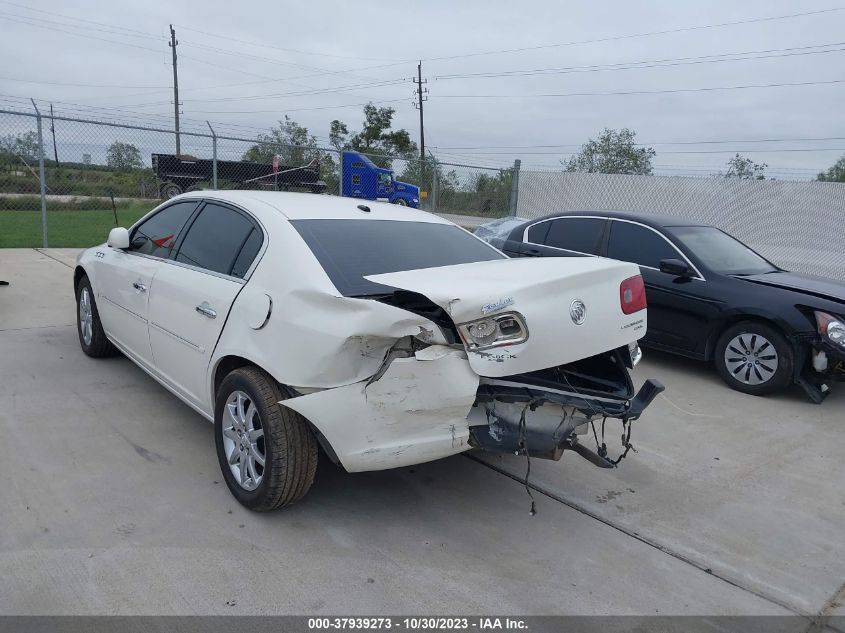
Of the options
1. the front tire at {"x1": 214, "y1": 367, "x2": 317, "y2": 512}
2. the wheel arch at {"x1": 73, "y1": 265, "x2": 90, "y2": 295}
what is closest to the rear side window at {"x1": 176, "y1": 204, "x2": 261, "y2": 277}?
the front tire at {"x1": 214, "y1": 367, "x2": 317, "y2": 512}

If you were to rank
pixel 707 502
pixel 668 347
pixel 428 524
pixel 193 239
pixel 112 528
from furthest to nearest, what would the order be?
pixel 668 347 → pixel 193 239 → pixel 707 502 → pixel 428 524 → pixel 112 528

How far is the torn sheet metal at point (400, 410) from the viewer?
8.98 ft

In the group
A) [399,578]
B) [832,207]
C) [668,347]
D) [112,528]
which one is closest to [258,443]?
[112,528]

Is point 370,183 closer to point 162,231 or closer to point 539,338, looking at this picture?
point 162,231

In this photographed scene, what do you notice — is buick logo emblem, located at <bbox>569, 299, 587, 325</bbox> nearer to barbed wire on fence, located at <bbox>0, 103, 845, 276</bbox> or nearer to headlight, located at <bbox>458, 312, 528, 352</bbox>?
headlight, located at <bbox>458, 312, 528, 352</bbox>

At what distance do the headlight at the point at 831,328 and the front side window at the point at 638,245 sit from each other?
4.71 ft

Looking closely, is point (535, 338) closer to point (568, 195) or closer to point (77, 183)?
point (77, 183)

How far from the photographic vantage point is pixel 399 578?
2.78 meters

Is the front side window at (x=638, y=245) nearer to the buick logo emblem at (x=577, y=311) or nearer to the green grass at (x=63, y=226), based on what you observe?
the buick logo emblem at (x=577, y=311)

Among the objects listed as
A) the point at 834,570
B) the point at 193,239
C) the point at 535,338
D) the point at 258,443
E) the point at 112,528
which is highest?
the point at 193,239

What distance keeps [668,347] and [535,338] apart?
4.07 metres

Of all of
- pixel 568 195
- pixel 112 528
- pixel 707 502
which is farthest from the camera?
pixel 568 195

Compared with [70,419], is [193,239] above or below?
above
